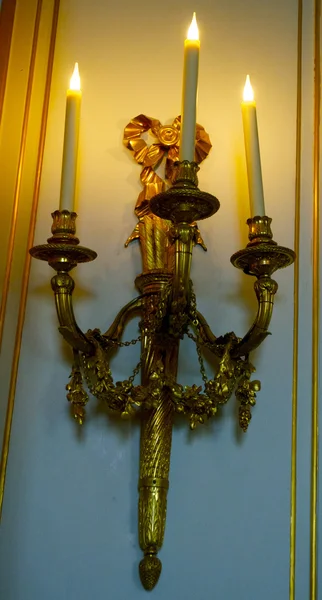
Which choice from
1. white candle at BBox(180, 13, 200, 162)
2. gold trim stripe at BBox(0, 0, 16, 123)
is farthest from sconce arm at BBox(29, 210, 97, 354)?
gold trim stripe at BBox(0, 0, 16, 123)

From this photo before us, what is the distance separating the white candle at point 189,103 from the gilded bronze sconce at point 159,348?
3 centimetres

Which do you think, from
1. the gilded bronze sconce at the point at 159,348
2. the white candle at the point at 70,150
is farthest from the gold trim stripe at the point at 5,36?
the gilded bronze sconce at the point at 159,348

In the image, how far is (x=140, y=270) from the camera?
89 cm

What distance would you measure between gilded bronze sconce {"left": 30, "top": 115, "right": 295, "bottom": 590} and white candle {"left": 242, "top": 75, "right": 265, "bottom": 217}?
2 centimetres

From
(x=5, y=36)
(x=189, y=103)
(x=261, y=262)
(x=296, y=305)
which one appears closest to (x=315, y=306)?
(x=296, y=305)

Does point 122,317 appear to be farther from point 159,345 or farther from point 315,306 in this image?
point 315,306

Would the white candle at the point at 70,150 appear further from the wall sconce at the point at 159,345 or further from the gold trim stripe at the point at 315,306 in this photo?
the gold trim stripe at the point at 315,306

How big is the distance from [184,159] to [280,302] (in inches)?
9.7

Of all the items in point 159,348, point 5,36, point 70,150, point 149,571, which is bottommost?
point 149,571

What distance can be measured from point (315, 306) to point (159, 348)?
0.19 meters

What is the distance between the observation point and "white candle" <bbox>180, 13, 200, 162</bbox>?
0.73m

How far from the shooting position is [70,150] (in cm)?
81

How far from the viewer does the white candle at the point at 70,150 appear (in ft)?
2.61

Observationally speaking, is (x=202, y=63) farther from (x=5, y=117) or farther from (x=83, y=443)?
(x=83, y=443)
